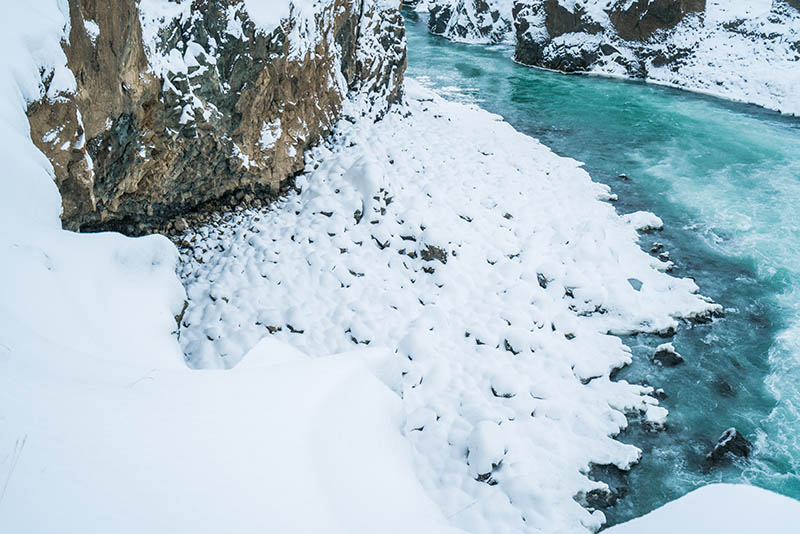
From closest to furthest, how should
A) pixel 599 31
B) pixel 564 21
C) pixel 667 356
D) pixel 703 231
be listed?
pixel 667 356, pixel 703 231, pixel 599 31, pixel 564 21

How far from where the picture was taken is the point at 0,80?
460 centimetres

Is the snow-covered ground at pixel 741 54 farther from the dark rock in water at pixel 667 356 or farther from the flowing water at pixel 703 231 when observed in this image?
the dark rock in water at pixel 667 356

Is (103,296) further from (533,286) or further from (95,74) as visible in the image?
(533,286)

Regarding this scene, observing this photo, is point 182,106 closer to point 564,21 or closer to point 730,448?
point 730,448

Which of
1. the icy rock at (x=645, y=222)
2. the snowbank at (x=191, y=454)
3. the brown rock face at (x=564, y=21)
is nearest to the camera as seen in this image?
the snowbank at (x=191, y=454)

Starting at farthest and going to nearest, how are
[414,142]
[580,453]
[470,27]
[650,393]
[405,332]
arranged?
[470,27], [414,142], [405,332], [650,393], [580,453]

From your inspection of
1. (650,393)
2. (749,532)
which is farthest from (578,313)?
(749,532)

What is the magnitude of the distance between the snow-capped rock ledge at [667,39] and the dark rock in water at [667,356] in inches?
762

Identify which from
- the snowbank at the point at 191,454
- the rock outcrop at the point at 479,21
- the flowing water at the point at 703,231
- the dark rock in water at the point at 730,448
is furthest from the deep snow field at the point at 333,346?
the rock outcrop at the point at 479,21

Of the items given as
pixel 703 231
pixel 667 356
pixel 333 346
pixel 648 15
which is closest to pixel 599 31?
pixel 648 15

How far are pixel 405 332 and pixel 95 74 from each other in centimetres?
520

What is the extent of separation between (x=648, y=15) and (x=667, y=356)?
24265mm

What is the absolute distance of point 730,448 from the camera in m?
5.89

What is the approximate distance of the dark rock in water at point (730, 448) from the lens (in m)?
5.82
